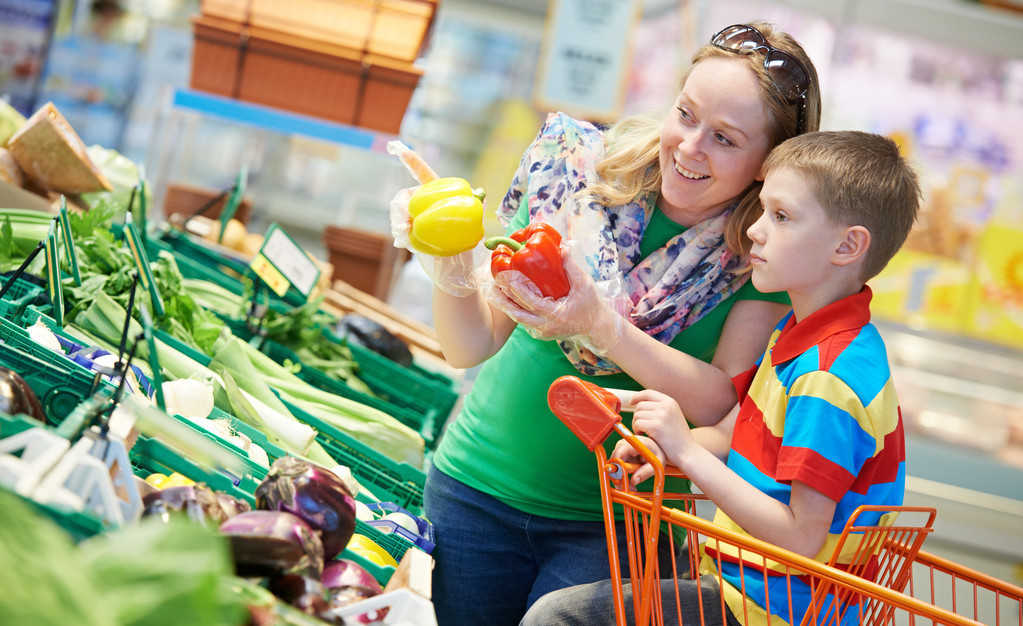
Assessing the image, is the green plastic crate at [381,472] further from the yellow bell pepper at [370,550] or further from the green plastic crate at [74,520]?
the green plastic crate at [74,520]

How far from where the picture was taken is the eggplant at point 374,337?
3068mm

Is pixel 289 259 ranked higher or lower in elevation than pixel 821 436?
lower

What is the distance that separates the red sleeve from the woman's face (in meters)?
0.35

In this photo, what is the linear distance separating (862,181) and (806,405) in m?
0.42

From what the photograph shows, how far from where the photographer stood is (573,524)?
6.17ft

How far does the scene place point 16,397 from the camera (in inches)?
45.3

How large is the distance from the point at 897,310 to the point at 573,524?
3.94 metres

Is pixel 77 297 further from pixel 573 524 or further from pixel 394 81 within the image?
pixel 394 81

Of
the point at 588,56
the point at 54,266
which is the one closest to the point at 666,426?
the point at 54,266

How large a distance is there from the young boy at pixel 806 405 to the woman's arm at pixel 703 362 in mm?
95

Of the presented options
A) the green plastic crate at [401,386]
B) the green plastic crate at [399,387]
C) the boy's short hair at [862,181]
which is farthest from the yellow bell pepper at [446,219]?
the green plastic crate at [401,386]

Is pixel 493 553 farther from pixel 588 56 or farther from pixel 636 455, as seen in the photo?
pixel 588 56

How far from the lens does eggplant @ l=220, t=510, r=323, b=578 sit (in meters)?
1.04

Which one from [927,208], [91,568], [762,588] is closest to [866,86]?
[927,208]
